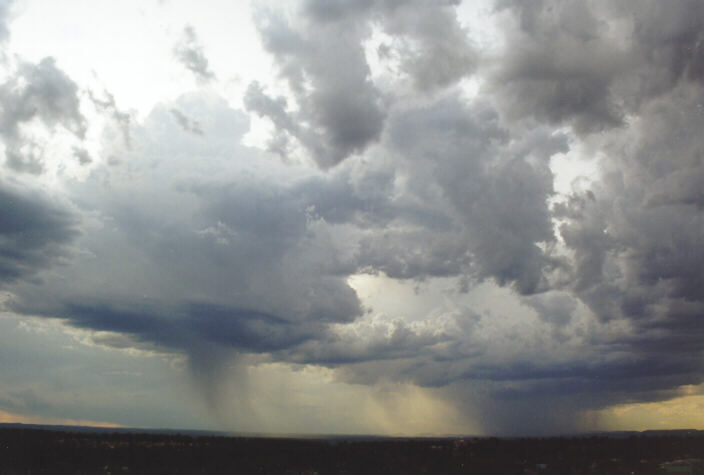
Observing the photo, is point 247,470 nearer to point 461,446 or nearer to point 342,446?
point 342,446

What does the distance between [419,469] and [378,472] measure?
33.3 ft

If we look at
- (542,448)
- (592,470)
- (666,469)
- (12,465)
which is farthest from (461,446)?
(12,465)

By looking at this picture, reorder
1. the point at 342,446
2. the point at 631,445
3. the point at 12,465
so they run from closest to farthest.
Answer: the point at 12,465 < the point at 342,446 < the point at 631,445

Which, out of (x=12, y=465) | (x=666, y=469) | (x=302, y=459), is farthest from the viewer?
(x=302, y=459)

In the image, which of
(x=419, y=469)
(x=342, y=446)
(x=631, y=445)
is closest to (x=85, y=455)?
(x=342, y=446)

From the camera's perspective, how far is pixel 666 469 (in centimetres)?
11675

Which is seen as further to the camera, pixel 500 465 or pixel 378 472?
pixel 500 465

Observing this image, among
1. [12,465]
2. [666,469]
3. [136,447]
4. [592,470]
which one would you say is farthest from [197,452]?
[666,469]

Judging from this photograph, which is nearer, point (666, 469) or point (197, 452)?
point (666, 469)

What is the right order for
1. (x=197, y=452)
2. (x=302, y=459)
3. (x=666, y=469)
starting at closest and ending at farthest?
(x=666, y=469), (x=302, y=459), (x=197, y=452)

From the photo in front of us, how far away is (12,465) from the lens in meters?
126

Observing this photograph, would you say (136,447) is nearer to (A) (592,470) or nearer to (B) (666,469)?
(A) (592,470)

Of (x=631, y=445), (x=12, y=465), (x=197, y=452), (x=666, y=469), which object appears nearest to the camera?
(x=666, y=469)

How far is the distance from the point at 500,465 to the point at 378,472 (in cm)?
3595
